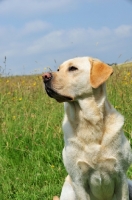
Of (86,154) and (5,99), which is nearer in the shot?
(86,154)

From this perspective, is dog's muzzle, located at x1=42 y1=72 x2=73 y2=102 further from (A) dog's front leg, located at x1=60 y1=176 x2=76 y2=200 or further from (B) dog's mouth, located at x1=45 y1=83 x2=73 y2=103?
(A) dog's front leg, located at x1=60 y1=176 x2=76 y2=200

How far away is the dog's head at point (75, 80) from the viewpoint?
3016 millimetres

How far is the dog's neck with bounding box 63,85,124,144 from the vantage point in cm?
312

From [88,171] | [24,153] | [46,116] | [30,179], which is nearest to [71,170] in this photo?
[88,171]

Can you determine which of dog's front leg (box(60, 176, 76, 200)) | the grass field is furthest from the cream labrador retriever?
the grass field

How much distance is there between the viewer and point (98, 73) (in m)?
3.05

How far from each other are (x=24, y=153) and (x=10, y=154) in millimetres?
181

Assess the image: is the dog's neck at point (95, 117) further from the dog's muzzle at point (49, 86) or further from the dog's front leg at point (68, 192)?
the dog's front leg at point (68, 192)

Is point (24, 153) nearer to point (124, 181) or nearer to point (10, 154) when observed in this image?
point (10, 154)

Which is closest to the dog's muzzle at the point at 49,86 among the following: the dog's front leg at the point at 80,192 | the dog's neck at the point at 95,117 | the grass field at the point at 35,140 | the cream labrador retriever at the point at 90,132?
the cream labrador retriever at the point at 90,132

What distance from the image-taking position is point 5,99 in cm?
606

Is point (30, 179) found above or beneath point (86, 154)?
beneath

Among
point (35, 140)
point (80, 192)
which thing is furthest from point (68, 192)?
point (35, 140)

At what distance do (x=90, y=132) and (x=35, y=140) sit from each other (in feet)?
5.78
